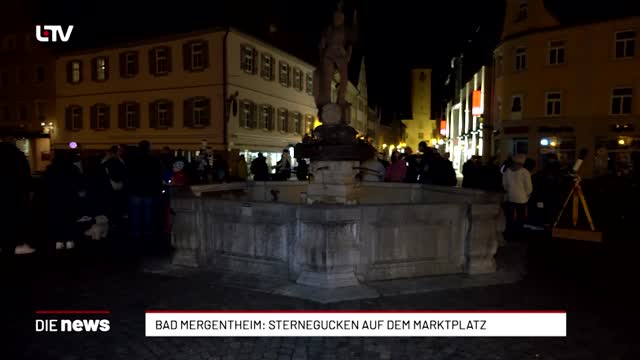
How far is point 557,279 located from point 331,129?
4585 millimetres

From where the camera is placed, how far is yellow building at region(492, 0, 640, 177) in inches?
1220

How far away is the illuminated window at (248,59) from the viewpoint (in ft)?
112

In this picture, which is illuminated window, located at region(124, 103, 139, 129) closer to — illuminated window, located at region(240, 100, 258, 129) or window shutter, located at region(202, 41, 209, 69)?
window shutter, located at region(202, 41, 209, 69)

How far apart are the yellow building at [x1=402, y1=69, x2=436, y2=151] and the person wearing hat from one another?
96.8 m

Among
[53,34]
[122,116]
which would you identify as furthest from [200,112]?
[53,34]

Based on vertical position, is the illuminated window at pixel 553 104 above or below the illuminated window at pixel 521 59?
below

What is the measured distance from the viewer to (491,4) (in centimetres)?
4169

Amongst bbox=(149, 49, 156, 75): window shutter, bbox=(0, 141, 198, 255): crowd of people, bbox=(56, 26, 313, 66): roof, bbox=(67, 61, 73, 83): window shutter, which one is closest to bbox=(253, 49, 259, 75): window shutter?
bbox=(56, 26, 313, 66): roof

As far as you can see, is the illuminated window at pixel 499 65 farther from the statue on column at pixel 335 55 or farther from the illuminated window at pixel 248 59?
the statue on column at pixel 335 55

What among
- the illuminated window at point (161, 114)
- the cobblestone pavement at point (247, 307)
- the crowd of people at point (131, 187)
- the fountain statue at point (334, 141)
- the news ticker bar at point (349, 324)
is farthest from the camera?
the illuminated window at point (161, 114)

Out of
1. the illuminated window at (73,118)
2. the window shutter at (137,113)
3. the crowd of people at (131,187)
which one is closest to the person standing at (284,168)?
the crowd of people at (131,187)

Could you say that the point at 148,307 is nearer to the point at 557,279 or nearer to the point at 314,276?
the point at 314,276

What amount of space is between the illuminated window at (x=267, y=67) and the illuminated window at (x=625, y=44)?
872 inches

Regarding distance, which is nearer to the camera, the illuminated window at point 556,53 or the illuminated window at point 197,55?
the illuminated window at point 556,53
